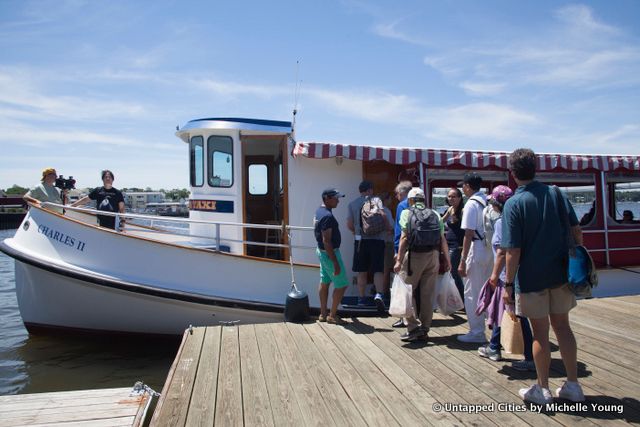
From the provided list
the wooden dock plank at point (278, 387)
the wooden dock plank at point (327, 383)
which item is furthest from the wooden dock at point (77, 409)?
the wooden dock plank at point (327, 383)

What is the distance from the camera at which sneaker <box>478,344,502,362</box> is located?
388 cm

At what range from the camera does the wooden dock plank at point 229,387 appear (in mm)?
2943

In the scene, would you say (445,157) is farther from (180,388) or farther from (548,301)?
(180,388)

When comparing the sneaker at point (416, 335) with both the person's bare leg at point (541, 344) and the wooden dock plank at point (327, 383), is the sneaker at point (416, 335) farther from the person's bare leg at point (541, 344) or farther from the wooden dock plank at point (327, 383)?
the person's bare leg at point (541, 344)

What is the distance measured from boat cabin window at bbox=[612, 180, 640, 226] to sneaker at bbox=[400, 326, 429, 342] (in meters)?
6.33

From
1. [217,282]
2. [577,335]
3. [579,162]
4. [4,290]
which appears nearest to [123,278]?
[217,282]

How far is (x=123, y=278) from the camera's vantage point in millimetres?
5859

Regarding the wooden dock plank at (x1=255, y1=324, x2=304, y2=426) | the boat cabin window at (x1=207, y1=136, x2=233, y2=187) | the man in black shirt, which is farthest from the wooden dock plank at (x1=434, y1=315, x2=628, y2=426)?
the man in black shirt

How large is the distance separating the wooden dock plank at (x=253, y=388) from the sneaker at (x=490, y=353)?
1.94 m

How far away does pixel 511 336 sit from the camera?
3969mm

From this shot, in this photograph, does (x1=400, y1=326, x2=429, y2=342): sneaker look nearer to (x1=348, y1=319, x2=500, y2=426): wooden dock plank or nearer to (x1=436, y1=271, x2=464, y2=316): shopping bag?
(x1=348, y1=319, x2=500, y2=426): wooden dock plank

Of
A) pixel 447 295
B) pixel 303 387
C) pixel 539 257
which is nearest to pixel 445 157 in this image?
pixel 447 295

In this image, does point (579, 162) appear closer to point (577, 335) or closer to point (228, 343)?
point (577, 335)

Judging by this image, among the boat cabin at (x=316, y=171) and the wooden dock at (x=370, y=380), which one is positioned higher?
the boat cabin at (x=316, y=171)
